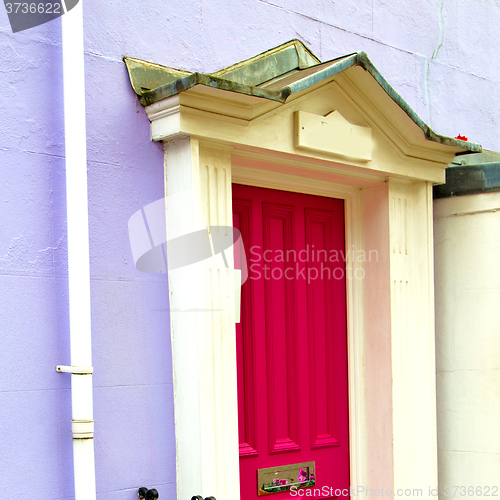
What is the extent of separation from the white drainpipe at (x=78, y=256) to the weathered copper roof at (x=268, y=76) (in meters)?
0.34

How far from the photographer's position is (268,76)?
3.41m

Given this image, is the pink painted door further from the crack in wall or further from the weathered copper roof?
the crack in wall

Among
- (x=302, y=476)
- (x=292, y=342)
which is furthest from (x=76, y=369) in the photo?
(x=302, y=476)

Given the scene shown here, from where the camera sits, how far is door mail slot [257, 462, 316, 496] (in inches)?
133

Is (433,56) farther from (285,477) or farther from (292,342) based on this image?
(285,477)

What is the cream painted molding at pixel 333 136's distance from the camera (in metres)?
3.19

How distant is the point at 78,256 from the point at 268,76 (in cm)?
151

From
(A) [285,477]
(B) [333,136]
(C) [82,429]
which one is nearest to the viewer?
(C) [82,429]

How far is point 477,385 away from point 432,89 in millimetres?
2010

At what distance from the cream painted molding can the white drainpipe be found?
1.11 m

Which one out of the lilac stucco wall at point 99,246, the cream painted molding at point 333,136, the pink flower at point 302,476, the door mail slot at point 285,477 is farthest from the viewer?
the pink flower at point 302,476

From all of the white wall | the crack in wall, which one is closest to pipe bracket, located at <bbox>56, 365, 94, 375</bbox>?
the white wall

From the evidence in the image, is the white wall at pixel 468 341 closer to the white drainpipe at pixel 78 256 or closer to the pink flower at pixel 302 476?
the pink flower at pixel 302 476

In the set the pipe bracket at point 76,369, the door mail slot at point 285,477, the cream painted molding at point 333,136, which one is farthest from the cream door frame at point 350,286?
the pipe bracket at point 76,369
